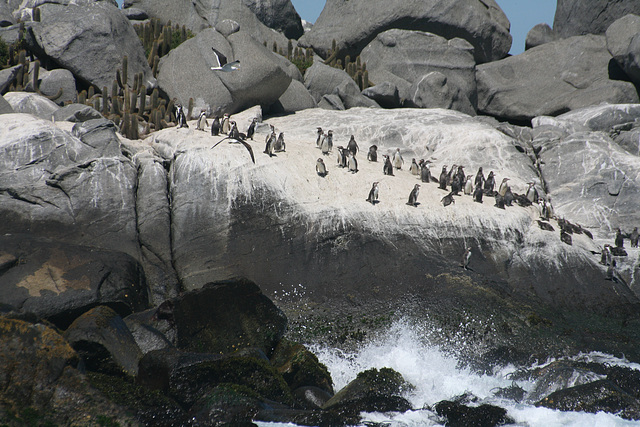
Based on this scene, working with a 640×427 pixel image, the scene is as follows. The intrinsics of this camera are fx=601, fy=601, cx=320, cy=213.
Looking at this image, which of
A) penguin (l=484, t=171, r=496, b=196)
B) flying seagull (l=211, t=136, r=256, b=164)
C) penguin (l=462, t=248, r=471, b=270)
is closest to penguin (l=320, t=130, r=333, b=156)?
flying seagull (l=211, t=136, r=256, b=164)

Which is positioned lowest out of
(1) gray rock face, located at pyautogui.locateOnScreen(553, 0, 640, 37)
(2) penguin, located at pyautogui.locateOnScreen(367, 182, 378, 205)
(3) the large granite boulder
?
(2) penguin, located at pyautogui.locateOnScreen(367, 182, 378, 205)

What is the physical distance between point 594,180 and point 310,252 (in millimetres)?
9753

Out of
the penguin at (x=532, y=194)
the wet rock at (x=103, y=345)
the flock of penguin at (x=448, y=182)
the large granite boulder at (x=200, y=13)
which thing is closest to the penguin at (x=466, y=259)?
the flock of penguin at (x=448, y=182)

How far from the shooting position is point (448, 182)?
17.7 metres

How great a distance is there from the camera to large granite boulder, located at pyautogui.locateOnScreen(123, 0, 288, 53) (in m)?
30.0

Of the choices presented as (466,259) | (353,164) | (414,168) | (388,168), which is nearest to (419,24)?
(414,168)

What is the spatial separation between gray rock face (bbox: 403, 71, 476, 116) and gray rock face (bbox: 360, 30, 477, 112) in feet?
5.29

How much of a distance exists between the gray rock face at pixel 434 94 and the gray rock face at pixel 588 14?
903 centimetres

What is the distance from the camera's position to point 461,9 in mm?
30094

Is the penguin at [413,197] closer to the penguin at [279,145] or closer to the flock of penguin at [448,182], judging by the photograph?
the flock of penguin at [448,182]

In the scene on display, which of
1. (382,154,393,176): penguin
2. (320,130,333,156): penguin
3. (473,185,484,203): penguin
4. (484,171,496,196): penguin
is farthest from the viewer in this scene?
(320,130,333,156): penguin

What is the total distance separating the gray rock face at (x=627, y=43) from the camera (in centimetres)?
2531

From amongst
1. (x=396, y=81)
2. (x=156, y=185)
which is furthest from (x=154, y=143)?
(x=396, y=81)

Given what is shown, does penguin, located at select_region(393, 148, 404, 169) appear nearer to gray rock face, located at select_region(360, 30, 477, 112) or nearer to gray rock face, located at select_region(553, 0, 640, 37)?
gray rock face, located at select_region(360, 30, 477, 112)
